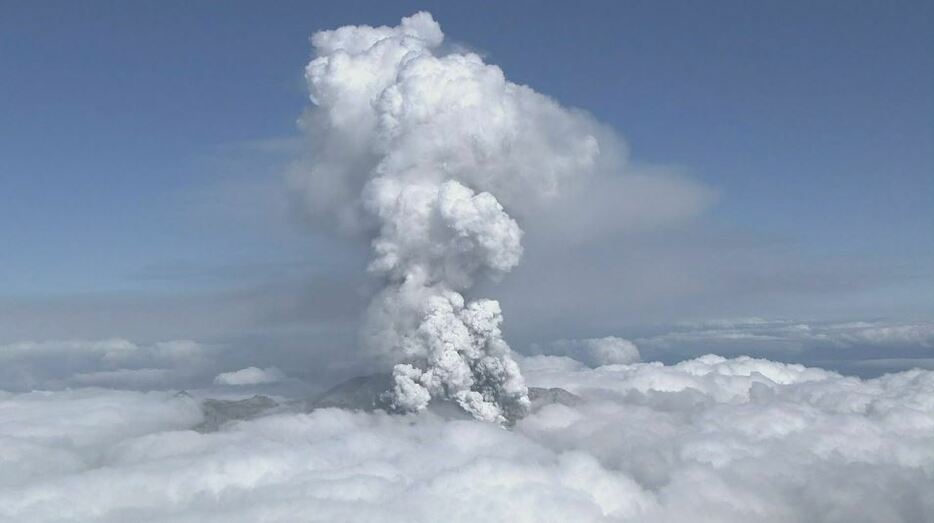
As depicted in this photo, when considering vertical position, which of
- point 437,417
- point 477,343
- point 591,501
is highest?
point 477,343

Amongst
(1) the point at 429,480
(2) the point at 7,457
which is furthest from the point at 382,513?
(2) the point at 7,457

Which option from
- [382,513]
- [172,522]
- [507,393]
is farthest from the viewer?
[507,393]

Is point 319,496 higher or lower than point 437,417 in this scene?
lower

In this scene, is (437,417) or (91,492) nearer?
(91,492)

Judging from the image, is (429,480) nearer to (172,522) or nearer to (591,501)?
(591,501)

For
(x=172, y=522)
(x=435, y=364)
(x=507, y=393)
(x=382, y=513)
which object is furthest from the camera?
(x=507, y=393)

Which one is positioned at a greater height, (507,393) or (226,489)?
(507,393)

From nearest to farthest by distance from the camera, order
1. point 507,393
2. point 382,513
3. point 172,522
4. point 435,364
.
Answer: point 172,522, point 382,513, point 435,364, point 507,393

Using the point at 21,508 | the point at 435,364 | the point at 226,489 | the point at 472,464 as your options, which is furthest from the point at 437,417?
the point at 21,508

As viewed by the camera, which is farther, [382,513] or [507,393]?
[507,393]

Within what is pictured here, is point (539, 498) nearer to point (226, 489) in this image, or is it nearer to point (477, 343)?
point (477, 343)
